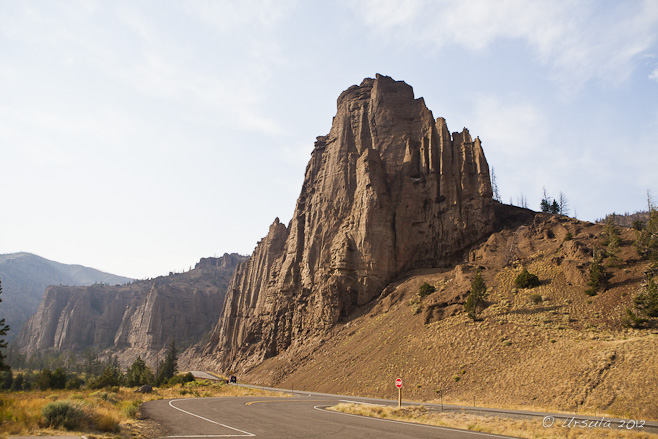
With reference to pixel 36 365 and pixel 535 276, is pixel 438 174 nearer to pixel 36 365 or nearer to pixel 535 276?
pixel 535 276

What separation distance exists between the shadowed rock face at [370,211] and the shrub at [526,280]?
1586cm

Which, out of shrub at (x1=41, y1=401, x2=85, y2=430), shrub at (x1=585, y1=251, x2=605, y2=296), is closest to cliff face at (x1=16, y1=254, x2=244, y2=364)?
shrub at (x1=585, y1=251, x2=605, y2=296)

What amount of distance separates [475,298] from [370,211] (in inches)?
959

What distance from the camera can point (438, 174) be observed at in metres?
65.6

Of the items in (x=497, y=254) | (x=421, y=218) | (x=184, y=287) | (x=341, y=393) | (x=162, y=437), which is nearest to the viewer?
(x=162, y=437)

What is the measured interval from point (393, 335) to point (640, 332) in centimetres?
2303

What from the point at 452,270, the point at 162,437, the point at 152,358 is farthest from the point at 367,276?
the point at 152,358

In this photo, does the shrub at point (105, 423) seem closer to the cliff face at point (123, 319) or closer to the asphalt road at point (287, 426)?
the asphalt road at point (287, 426)

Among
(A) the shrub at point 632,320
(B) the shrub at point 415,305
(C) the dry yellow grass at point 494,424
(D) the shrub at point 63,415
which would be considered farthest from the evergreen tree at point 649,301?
(D) the shrub at point 63,415

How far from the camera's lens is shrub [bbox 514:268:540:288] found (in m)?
44.1

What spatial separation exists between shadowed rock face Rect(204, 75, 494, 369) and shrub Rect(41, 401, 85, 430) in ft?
155

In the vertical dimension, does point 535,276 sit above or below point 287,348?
above

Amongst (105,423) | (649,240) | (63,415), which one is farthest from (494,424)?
(649,240)

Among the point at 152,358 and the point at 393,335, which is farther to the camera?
the point at 152,358
